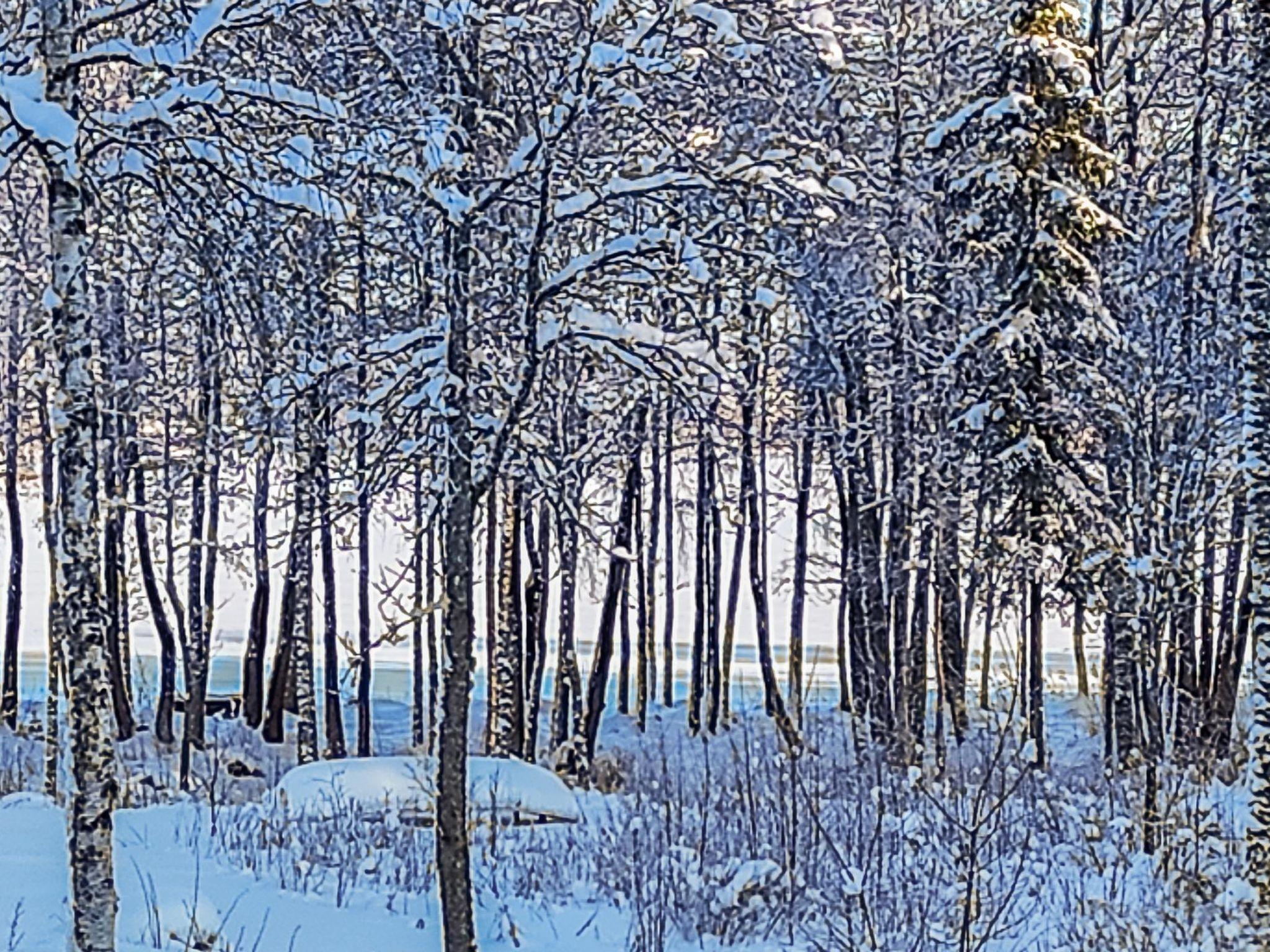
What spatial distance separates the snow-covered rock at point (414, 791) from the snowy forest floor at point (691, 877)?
210mm

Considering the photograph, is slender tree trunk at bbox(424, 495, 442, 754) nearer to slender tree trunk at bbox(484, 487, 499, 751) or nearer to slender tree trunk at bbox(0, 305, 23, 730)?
slender tree trunk at bbox(484, 487, 499, 751)

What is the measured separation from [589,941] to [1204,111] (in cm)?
1507

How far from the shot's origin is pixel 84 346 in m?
5.94

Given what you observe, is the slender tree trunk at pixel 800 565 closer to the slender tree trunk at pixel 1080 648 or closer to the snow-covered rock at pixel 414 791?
the slender tree trunk at pixel 1080 648

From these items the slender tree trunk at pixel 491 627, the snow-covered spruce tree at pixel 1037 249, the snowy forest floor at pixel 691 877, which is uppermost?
the snow-covered spruce tree at pixel 1037 249

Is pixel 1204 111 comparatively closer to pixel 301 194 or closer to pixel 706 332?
pixel 706 332

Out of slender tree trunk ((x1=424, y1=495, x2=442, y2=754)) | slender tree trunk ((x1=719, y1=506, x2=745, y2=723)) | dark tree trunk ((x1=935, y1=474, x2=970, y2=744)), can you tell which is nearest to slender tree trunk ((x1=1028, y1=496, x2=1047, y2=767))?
dark tree trunk ((x1=935, y1=474, x2=970, y2=744))

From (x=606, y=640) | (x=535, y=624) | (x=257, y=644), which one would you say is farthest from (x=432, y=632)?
(x=257, y=644)

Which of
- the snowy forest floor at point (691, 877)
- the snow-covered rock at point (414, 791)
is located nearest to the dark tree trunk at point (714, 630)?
the snowy forest floor at point (691, 877)

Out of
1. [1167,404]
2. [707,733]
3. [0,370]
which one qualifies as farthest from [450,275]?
[707,733]

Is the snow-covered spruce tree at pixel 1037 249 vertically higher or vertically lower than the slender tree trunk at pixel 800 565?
higher

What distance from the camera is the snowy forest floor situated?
7.30m

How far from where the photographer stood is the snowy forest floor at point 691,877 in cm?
730

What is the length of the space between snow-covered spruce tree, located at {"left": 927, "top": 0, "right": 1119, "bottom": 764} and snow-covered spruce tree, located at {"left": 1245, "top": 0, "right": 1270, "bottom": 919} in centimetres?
974
